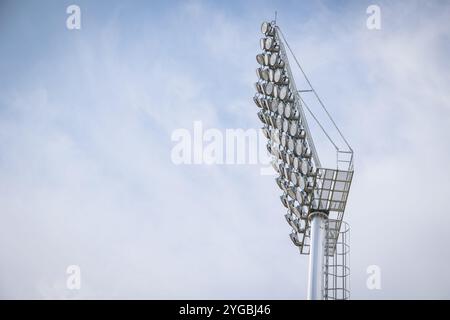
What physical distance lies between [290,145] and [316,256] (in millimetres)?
4915

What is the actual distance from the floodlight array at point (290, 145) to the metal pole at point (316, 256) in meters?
0.46

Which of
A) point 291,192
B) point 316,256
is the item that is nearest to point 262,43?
point 291,192

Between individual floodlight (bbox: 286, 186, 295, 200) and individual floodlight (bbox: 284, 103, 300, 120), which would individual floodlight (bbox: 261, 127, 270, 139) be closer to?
individual floodlight (bbox: 284, 103, 300, 120)

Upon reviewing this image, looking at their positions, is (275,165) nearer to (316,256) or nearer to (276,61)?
(276,61)

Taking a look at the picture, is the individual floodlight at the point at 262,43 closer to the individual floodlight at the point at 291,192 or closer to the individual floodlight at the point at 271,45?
the individual floodlight at the point at 271,45

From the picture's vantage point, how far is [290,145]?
33.6m

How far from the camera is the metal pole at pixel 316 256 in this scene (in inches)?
1223

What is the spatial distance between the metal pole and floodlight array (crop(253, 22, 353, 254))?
18.2 inches

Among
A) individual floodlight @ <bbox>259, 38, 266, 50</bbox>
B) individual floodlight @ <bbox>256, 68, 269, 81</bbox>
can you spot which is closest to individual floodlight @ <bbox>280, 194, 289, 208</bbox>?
individual floodlight @ <bbox>256, 68, 269, 81</bbox>

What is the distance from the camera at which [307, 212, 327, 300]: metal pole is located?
31062mm

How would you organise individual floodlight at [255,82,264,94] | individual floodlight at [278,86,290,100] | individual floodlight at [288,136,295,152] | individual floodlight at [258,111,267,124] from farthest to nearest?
1. individual floodlight at [258,111,267,124]
2. individual floodlight at [255,82,264,94]
3. individual floodlight at [278,86,290,100]
4. individual floodlight at [288,136,295,152]

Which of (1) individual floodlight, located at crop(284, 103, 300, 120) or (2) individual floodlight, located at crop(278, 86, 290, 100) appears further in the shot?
(2) individual floodlight, located at crop(278, 86, 290, 100)
